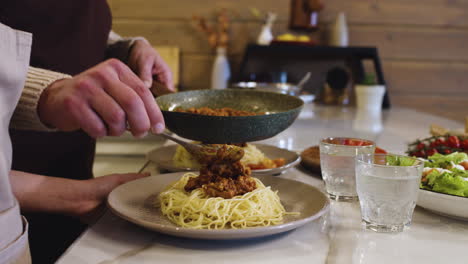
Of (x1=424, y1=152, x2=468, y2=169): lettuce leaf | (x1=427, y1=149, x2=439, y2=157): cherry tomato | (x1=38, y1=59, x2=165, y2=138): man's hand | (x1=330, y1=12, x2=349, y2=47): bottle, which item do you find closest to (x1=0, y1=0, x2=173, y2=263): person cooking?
(x1=38, y1=59, x2=165, y2=138): man's hand

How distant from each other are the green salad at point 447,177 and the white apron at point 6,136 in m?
0.65

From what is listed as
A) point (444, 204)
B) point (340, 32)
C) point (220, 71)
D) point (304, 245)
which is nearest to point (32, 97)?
point (304, 245)

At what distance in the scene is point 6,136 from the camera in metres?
0.63

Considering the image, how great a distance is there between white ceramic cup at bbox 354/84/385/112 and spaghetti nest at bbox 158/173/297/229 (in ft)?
5.81

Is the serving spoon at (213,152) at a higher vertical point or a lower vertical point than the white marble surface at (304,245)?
higher

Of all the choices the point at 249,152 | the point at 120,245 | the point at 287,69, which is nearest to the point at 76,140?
the point at 249,152

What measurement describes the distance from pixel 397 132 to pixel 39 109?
1.34 meters

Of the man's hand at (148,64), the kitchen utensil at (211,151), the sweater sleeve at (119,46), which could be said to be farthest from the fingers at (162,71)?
the kitchen utensil at (211,151)

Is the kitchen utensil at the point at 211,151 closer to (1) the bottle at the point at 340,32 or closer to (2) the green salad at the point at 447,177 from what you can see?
(2) the green salad at the point at 447,177

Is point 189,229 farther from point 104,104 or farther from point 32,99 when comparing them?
point 32,99

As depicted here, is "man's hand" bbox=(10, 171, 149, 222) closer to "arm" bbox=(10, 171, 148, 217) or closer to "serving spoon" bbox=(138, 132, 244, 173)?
"arm" bbox=(10, 171, 148, 217)

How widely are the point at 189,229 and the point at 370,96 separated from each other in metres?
2.00

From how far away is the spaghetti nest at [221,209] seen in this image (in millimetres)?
713

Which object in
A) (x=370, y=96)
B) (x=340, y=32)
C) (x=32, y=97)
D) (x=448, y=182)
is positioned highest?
(x=340, y=32)
